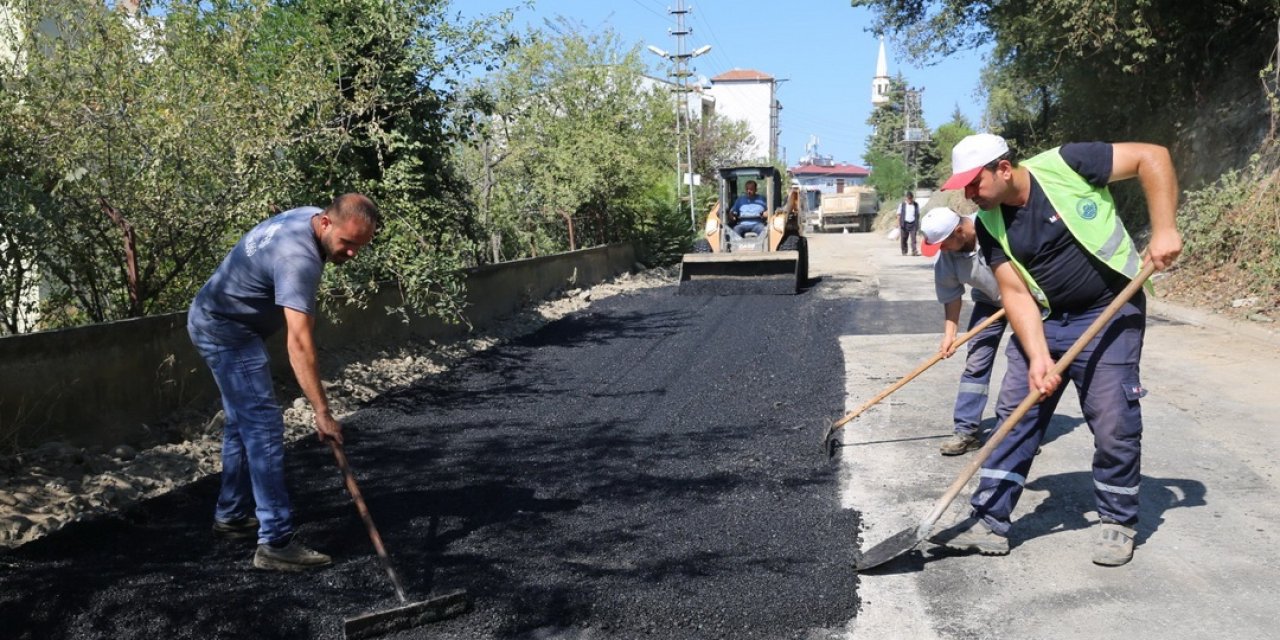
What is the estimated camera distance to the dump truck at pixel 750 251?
1738 cm

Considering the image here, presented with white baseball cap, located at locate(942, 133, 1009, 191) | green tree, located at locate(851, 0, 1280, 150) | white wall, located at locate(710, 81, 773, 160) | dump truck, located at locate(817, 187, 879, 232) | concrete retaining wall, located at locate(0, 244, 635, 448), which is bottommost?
dump truck, located at locate(817, 187, 879, 232)

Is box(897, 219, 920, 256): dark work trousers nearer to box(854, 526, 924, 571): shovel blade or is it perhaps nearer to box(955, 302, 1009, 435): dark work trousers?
box(955, 302, 1009, 435): dark work trousers

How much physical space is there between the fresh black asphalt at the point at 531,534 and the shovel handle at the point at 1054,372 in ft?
1.46

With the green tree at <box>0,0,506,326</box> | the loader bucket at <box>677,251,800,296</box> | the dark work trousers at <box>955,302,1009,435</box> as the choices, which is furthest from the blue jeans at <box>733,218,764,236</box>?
the dark work trousers at <box>955,302,1009,435</box>

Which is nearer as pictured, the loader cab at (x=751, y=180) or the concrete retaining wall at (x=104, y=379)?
the concrete retaining wall at (x=104, y=379)

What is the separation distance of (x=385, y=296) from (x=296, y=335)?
5937 mm

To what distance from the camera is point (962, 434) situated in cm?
631

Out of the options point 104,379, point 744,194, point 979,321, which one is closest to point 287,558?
point 104,379

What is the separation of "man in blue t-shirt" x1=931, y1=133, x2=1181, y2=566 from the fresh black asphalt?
1.05m

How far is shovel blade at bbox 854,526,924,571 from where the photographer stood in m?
4.32

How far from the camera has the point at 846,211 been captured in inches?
2084

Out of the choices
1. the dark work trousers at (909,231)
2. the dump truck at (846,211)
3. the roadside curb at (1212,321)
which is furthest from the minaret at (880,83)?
the roadside curb at (1212,321)

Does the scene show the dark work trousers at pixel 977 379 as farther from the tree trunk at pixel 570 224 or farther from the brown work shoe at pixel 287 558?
the tree trunk at pixel 570 224

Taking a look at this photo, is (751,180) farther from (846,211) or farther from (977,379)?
(846,211)
